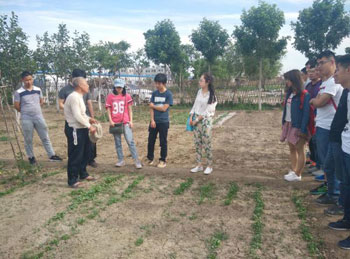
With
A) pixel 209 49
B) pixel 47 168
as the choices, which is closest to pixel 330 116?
pixel 47 168

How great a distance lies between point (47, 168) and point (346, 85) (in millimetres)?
5227

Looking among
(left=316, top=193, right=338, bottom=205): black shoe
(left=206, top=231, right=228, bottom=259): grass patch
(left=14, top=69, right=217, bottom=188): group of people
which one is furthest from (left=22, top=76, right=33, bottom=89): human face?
(left=316, top=193, right=338, bottom=205): black shoe

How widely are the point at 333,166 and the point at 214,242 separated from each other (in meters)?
1.80

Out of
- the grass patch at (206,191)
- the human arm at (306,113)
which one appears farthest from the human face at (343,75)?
the grass patch at (206,191)

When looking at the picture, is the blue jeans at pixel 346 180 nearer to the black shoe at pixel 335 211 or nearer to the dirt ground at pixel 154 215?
the dirt ground at pixel 154 215

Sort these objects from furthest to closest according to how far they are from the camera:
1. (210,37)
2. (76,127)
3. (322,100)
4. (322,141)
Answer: (210,37) < (76,127) < (322,141) < (322,100)

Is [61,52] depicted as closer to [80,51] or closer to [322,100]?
[80,51]

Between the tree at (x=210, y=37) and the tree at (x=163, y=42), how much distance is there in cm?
160

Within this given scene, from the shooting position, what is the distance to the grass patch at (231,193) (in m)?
3.93

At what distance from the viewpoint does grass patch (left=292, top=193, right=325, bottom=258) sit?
8.95ft

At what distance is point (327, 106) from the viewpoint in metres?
3.81

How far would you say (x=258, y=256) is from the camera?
269 centimetres

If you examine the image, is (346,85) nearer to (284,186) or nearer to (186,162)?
(284,186)

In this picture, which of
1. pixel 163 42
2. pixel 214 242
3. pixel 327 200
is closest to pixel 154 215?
pixel 214 242
